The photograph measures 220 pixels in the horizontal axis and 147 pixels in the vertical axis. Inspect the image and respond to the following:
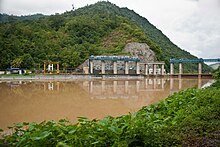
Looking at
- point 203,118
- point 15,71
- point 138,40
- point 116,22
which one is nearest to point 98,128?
point 203,118

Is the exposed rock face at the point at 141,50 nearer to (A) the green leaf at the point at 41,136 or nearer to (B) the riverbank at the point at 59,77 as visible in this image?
(B) the riverbank at the point at 59,77

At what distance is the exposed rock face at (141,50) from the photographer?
59719mm

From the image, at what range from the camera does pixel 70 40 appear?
65.8 metres

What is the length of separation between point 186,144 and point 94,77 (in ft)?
123

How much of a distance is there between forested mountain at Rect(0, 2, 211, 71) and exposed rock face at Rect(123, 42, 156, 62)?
64.3 inches

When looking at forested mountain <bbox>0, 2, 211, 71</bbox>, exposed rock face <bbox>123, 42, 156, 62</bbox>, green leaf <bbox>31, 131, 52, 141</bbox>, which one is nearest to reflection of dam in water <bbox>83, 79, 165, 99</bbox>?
green leaf <bbox>31, 131, 52, 141</bbox>

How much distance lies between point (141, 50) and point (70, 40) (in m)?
17.4

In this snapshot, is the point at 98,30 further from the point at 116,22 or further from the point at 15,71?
the point at 15,71

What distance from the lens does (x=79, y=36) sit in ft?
230

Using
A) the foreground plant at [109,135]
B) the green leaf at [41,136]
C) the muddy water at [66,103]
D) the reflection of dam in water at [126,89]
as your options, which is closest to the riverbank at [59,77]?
the reflection of dam in water at [126,89]

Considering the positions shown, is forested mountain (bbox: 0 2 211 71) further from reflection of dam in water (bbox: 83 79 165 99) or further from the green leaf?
the green leaf

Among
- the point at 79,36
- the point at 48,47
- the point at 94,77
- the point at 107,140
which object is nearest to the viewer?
the point at 107,140

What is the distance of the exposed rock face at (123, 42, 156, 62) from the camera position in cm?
5972

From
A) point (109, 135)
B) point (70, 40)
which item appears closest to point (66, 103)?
point (109, 135)
